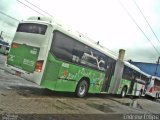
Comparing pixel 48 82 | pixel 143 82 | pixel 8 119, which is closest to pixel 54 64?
pixel 48 82

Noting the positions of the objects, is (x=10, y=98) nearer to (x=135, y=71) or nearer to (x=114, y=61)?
(x=114, y=61)

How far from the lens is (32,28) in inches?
510

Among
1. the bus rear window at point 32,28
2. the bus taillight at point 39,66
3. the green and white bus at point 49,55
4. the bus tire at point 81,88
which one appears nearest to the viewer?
the bus taillight at point 39,66

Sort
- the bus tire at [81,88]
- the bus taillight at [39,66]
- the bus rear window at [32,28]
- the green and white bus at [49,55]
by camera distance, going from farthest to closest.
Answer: the bus tire at [81,88]
the bus rear window at [32,28]
the green and white bus at [49,55]
the bus taillight at [39,66]

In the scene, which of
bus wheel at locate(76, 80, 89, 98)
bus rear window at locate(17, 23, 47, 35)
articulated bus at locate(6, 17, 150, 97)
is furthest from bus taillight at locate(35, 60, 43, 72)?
bus wheel at locate(76, 80, 89, 98)

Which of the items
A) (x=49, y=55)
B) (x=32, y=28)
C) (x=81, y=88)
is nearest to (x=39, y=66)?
(x=49, y=55)

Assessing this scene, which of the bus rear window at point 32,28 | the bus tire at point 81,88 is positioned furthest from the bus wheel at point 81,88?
the bus rear window at point 32,28

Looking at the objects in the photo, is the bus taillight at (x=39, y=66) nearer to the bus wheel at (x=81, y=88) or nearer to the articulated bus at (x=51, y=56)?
the articulated bus at (x=51, y=56)

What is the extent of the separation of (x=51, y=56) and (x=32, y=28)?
173cm

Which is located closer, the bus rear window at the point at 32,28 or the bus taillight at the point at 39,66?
the bus taillight at the point at 39,66

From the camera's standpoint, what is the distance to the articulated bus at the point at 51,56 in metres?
12.1

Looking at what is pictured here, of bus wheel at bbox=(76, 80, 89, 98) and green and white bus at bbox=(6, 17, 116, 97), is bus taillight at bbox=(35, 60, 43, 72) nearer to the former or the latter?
green and white bus at bbox=(6, 17, 116, 97)

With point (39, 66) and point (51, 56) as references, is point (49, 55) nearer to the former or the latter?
point (51, 56)

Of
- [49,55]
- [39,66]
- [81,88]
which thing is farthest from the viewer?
[81,88]
